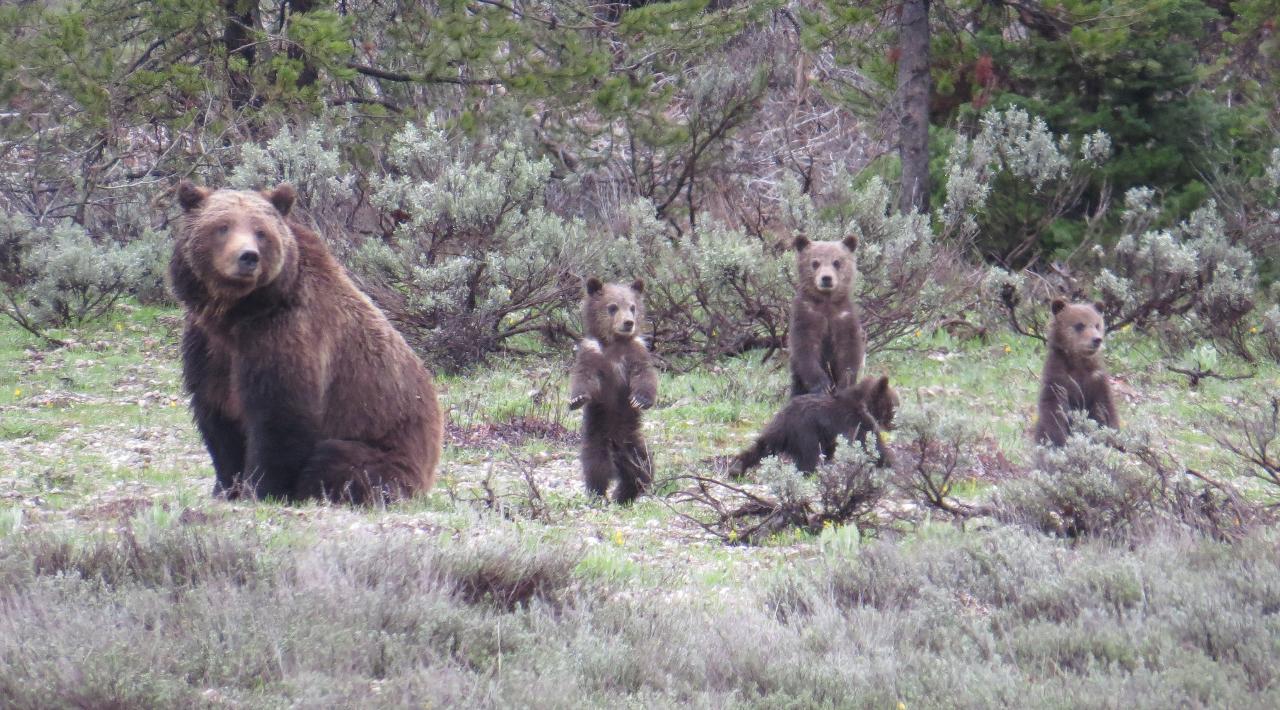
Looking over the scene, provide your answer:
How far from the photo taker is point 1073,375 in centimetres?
939

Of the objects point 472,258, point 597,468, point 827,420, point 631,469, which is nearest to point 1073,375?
point 827,420

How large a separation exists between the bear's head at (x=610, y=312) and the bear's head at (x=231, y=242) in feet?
6.83

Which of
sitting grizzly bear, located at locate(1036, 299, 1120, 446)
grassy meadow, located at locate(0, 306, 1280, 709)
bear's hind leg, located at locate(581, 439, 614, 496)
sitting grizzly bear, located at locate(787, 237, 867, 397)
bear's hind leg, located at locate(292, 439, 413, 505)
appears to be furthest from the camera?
sitting grizzly bear, located at locate(787, 237, 867, 397)

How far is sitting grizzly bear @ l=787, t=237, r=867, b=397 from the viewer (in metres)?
10.5

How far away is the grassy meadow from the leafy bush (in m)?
9.31

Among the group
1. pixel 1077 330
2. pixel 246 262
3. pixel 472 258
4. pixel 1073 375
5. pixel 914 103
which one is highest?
pixel 914 103

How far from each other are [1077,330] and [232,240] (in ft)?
19.4

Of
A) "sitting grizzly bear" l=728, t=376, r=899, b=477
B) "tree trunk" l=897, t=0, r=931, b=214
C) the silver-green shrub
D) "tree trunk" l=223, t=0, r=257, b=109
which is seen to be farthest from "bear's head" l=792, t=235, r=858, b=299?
"tree trunk" l=223, t=0, r=257, b=109

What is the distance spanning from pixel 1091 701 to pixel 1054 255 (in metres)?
14.5

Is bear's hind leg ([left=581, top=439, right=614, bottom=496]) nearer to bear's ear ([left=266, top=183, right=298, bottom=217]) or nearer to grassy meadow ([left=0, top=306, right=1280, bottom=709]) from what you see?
grassy meadow ([left=0, top=306, right=1280, bottom=709])

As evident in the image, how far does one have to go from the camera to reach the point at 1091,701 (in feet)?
14.4

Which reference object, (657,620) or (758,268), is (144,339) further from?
(657,620)

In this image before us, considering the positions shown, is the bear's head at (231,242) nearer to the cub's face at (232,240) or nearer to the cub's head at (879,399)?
the cub's face at (232,240)

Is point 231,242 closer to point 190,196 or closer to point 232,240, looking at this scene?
point 232,240
